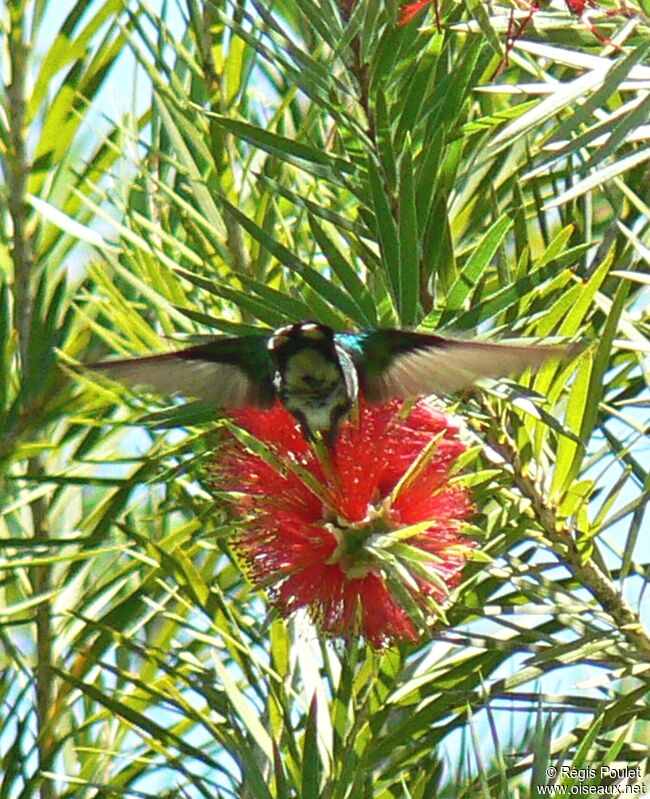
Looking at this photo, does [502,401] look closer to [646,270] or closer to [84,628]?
[646,270]

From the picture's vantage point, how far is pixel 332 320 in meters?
0.82

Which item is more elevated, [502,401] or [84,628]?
[502,401]

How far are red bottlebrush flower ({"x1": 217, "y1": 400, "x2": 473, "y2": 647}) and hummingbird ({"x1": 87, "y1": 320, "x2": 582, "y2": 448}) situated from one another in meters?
0.02

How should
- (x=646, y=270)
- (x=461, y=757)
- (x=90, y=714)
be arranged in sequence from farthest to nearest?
(x=90, y=714) < (x=646, y=270) < (x=461, y=757)

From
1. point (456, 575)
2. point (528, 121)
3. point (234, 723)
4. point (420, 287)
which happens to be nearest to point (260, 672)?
point (234, 723)

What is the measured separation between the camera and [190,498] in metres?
1.00

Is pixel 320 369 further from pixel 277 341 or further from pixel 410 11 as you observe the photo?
pixel 410 11

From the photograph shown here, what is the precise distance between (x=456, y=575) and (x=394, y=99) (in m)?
0.27

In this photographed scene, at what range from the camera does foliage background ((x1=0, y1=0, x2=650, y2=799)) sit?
30.7 inches

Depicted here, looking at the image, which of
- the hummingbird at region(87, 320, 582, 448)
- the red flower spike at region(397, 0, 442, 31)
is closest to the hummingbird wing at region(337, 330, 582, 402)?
the hummingbird at region(87, 320, 582, 448)

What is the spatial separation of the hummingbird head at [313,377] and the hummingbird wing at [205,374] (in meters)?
0.01

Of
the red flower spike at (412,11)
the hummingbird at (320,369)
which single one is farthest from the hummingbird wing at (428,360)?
the red flower spike at (412,11)

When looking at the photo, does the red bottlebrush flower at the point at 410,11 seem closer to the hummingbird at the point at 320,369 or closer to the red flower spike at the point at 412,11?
the red flower spike at the point at 412,11

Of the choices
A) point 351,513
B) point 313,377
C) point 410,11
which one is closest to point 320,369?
point 313,377
